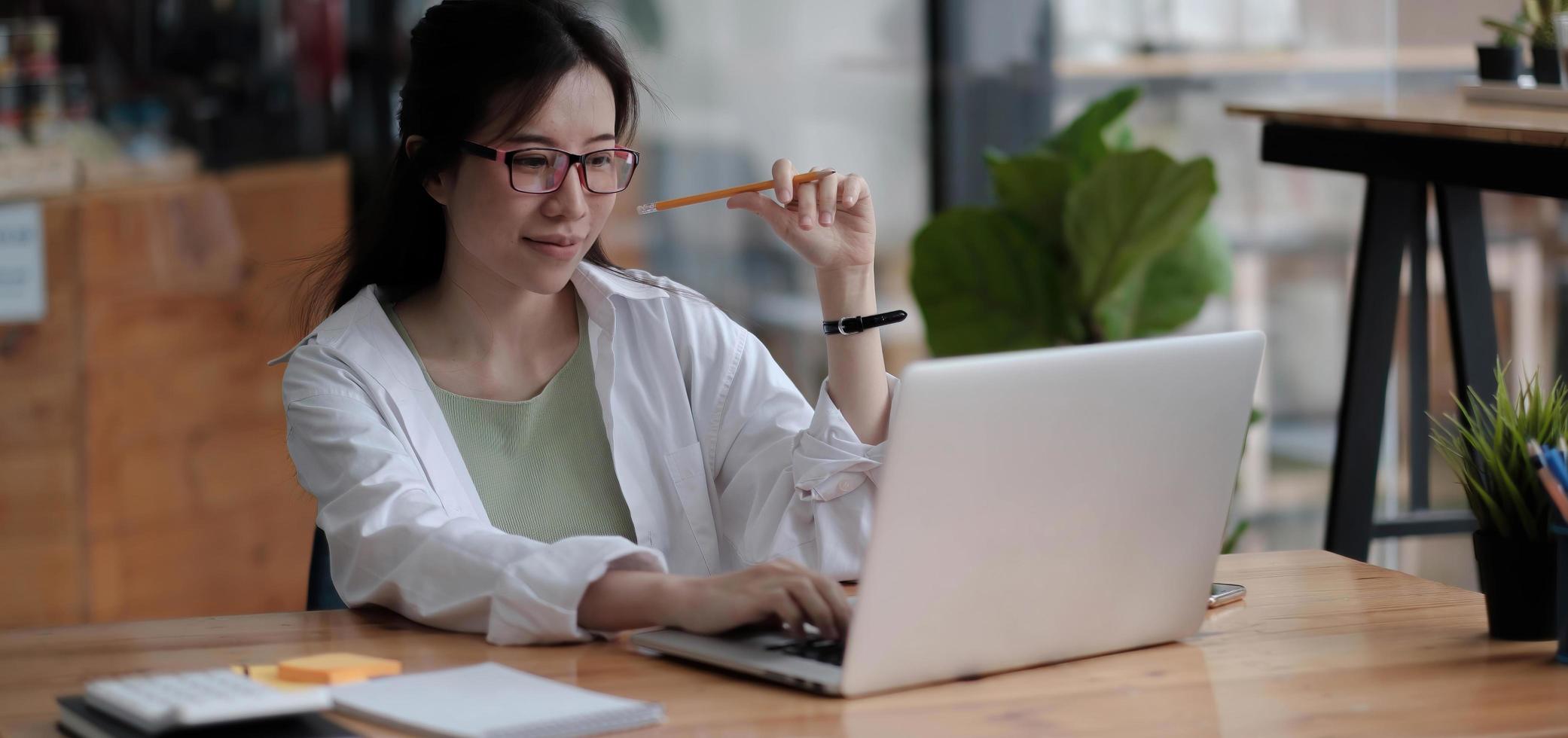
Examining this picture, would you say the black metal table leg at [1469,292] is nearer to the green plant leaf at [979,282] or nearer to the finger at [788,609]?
the green plant leaf at [979,282]

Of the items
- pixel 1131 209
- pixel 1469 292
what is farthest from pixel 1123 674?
pixel 1131 209

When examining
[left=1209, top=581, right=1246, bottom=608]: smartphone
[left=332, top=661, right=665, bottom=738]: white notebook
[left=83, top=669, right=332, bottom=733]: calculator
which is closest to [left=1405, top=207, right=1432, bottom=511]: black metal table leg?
[left=1209, top=581, right=1246, bottom=608]: smartphone

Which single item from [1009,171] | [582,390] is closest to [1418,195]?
[1009,171]

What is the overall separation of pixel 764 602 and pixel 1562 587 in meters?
0.59

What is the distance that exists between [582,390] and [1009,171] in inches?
59.8

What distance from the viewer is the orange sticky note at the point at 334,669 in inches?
45.2

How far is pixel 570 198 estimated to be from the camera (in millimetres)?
1606

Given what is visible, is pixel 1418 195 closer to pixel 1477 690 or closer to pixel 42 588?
pixel 1477 690

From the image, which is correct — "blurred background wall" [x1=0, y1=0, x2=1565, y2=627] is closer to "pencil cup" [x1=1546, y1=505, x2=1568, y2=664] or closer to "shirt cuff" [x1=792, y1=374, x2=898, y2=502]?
"shirt cuff" [x1=792, y1=374, x2=898, y2=502]

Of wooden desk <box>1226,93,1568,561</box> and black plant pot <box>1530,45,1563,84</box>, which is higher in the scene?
black plant pot <box>1530,45,1563,84</box>

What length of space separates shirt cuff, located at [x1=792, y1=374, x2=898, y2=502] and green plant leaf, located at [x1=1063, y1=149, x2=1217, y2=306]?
1437mm

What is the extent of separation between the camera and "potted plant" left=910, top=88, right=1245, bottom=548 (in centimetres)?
303

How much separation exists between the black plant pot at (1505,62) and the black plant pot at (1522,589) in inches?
45.2

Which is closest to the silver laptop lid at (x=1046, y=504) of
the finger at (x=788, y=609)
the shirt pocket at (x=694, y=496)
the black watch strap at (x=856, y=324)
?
the finger at (x=788, y=609)
